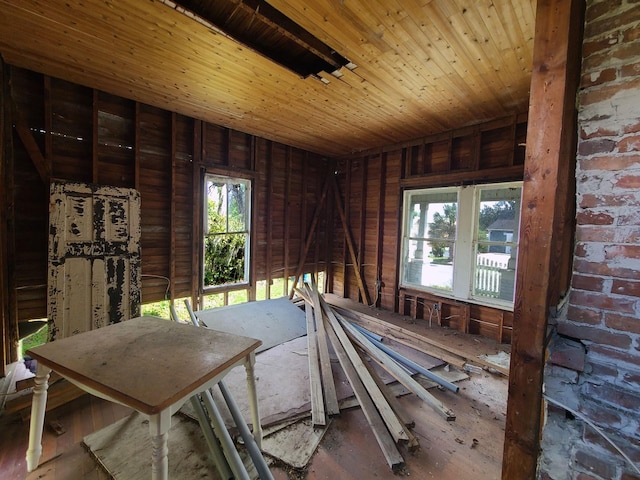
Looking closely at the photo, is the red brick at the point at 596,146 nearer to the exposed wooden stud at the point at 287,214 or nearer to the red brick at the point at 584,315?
the red brick at the point at 584,315

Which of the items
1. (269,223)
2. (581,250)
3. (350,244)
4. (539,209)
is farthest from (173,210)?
(581,250)

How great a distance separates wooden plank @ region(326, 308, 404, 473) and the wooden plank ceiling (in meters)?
2.86

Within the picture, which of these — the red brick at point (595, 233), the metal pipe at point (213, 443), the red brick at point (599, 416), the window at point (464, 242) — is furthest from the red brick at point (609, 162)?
the window at point (464, 242)

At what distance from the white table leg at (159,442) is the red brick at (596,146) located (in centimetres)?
202

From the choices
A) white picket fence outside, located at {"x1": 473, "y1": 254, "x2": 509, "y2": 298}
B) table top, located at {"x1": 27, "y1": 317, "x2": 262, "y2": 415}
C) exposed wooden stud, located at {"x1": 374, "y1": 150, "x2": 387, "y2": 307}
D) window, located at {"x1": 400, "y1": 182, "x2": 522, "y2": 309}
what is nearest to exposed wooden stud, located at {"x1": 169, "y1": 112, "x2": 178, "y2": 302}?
table top, located at {"x1": 27, "y1": 317, "x2": 262, "y2": 415}

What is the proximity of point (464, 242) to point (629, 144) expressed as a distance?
300 cm

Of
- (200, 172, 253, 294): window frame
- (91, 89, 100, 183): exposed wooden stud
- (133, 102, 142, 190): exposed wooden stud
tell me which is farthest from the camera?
(200, 172, 253, 294): window frame

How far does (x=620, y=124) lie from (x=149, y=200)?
13.7 feet

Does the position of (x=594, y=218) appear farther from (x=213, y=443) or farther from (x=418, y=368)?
(x=213, y=443)

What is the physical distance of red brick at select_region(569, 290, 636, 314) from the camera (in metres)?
1.00

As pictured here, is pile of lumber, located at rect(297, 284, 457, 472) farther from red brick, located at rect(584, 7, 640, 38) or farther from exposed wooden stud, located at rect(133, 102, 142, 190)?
exposed wooden stud, located at rect(133, 102, 142, 190)

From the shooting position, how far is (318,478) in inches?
64.4

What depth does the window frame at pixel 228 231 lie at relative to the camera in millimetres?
3896

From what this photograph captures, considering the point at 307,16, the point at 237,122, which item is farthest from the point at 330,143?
the point at 307,16
